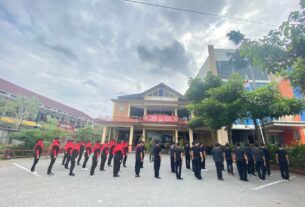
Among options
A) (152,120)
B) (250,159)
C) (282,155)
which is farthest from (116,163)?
(152,120)

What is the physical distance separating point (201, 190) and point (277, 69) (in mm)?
4314

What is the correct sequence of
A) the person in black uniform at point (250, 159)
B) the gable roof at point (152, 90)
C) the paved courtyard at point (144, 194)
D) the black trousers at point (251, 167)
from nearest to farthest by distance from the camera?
the paved courtyard at point (144, 194), the person in black uniform at point (250, 159), the black trousers at point (251, 167), the gable roof at point (152, 90)

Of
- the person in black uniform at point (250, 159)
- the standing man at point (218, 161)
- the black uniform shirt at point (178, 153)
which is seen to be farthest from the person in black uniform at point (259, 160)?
the black uniform shirt at point (178, 153)

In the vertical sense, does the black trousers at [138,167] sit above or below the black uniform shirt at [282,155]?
below

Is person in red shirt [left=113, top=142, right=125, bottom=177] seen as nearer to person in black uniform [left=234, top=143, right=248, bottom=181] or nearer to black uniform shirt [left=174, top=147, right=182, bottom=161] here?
black uniform shirt [left=174, top=147, right=182, bottom=161]

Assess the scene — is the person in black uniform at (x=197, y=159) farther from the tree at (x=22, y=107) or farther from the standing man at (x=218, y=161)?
the tree at (x=22, y=107)

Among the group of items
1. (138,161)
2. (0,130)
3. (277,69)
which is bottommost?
(138,161)

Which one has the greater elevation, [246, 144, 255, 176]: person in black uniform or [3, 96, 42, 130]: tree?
[3, 96, 42, 130]: tree

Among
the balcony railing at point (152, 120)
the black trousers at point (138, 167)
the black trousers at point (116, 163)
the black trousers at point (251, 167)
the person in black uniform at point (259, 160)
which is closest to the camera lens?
the black trousers at point (116, 163)

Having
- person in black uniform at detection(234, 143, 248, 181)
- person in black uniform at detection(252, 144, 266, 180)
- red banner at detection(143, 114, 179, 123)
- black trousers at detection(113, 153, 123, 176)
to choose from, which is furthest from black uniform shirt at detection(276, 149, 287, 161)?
red banner at detection(143, 114, 179, 123)

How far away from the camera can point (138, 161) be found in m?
6.82

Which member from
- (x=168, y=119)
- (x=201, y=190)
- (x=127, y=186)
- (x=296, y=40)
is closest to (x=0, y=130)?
(x=168, y=119)

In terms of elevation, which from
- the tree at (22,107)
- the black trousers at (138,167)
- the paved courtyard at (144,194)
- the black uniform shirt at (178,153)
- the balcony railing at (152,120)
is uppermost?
the tree at (22,107)

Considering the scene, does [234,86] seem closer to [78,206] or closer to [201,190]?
[201,190]
